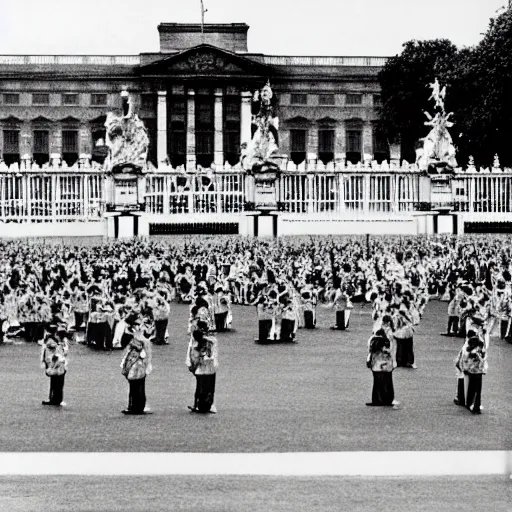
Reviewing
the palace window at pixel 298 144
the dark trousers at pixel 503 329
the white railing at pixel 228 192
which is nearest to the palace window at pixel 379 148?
the palace window at pixel 298 144

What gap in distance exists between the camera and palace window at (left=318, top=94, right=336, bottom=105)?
89125 mm

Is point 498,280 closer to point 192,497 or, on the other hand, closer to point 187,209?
point 192,497

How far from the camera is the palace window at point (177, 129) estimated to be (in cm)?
8800

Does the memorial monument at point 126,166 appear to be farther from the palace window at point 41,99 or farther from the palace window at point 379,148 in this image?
the palace window at point 379,148

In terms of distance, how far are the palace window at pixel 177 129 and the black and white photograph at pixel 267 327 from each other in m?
20.2

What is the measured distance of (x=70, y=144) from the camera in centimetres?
8875

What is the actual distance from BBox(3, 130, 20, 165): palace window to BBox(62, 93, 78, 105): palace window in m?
3.83

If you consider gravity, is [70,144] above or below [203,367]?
above

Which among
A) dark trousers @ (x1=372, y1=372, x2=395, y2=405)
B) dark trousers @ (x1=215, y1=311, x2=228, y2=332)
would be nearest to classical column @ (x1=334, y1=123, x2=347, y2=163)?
dark trousers @ (x1=215, y1=311, x2=228, y2=332)

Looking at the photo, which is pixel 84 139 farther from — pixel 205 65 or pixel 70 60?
Answer: pixel 205 65

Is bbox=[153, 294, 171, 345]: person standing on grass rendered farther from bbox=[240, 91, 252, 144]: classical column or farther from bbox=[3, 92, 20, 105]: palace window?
bbox=[3, 92, 20, 105]: palace window

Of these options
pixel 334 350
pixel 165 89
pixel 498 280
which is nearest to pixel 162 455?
pixel 334 350

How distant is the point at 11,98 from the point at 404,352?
7044cm

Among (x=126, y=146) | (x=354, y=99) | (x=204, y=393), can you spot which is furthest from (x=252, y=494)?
(x=354, y=99)
